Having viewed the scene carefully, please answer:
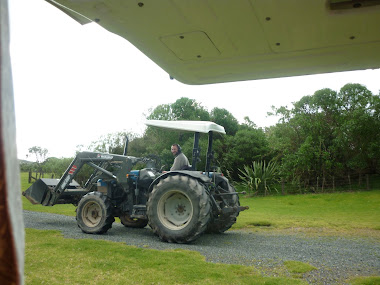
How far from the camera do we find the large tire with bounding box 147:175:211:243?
5.48 m

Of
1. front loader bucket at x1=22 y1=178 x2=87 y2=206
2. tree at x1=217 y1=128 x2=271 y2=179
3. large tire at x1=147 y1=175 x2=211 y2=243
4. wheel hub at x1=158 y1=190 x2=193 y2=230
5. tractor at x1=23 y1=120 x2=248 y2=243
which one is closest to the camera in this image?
large tire at x1=147 y1=175 x2=211 y2=243

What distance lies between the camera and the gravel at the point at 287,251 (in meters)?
3.81

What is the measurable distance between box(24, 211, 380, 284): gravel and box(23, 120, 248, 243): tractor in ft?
1.03

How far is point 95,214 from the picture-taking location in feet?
21.7

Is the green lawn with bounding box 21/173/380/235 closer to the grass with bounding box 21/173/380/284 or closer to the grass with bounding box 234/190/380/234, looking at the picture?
the grass with bounding box 234/190/380/234

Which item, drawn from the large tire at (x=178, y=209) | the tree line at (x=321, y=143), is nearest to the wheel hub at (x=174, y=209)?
the large tire at (x=178, y=209)

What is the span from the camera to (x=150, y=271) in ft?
11.5

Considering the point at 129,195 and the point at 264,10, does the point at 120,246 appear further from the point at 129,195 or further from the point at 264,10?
the point at 264,10

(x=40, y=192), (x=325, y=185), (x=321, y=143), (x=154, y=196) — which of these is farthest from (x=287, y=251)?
(x=321, y=143)

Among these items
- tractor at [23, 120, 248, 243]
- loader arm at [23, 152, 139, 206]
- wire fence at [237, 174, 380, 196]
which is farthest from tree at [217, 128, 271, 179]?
loader arm at [23, 152, 139, 206]

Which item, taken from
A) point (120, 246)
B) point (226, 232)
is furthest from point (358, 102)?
point (120, 246)

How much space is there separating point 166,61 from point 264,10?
784 millimetres

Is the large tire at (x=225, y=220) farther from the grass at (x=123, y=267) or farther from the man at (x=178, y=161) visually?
the grass at (x=123, y=267)

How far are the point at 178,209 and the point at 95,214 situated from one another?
1790mm
